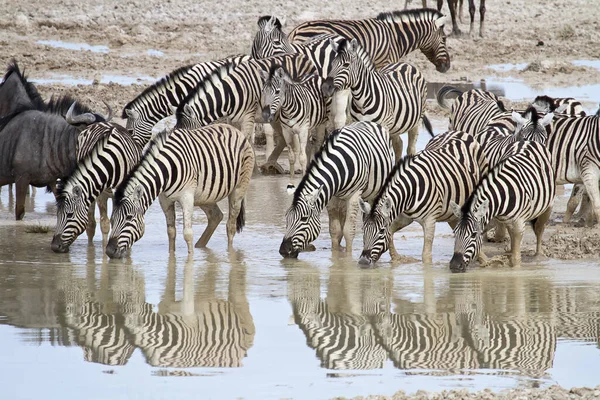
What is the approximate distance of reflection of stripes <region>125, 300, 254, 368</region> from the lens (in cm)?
612

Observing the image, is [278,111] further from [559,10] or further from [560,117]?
[559,10]

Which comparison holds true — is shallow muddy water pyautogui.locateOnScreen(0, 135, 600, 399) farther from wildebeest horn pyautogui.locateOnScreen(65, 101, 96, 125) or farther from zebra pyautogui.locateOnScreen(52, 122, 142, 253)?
wildebeest horn pyautogui.locateOnScreen(65, 101, 96, 125)

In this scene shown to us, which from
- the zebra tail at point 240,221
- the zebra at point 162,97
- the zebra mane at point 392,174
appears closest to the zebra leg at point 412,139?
the zebra at point 162,97

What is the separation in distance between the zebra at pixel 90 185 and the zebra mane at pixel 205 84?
5.90 feet


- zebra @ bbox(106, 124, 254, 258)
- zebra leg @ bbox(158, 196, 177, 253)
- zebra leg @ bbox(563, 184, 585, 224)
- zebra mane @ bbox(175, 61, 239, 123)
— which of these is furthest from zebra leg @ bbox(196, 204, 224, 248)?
zebra leg @ bbox(563, 184, 585, 224)

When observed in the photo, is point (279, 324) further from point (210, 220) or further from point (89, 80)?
point (89, 80)

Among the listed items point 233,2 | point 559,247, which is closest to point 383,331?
point 559,247

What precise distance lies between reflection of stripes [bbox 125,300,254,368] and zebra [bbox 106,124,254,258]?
5.68ft

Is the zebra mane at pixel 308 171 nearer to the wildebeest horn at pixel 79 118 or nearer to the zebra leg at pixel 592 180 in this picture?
the zebra leg at pixel 592 180

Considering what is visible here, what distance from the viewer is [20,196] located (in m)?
11.0

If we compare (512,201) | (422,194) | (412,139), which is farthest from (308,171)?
(412,139)

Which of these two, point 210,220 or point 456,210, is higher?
point 456,210

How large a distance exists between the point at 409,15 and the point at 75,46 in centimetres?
A: 1030

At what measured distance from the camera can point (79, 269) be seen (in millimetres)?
8672
